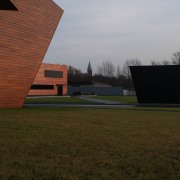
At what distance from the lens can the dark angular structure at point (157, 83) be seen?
38406 mm

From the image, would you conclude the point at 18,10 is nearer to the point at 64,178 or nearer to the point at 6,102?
the point at 6,102

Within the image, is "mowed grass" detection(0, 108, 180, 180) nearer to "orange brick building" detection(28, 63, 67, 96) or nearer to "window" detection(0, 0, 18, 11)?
"window" detection(0, 0, 18, 11)

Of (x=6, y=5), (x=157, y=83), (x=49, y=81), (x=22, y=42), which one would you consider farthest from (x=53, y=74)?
(x=6, y=5)

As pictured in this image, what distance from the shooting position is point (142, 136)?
1065 centimetres

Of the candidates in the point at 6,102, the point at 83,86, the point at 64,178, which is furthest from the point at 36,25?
the point at 83,86

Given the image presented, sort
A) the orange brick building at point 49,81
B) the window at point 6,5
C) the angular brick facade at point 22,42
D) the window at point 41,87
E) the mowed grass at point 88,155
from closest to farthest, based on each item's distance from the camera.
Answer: the mowed grass at point 88,155 < the window at point 6,5 < the angular brick facade at point 22,42 < the window at point 41,87 < the orange brick building at point 49,81

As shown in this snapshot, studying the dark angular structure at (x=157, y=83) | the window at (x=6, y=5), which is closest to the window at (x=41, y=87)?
the dark angular structure at (x=157, y=83)

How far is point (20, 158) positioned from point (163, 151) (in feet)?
10.5

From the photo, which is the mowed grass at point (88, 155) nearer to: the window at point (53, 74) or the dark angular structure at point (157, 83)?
the dark angular structure at point (157, 83)

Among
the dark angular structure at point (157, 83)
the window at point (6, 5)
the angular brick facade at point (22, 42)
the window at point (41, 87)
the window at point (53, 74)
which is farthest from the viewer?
the window at point (53, 74)

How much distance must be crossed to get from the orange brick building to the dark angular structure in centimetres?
3077

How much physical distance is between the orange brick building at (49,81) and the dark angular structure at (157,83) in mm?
30772

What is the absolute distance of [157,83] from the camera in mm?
38844

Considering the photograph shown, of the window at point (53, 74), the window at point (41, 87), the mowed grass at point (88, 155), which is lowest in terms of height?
the mowed grass at point (88, 155)
